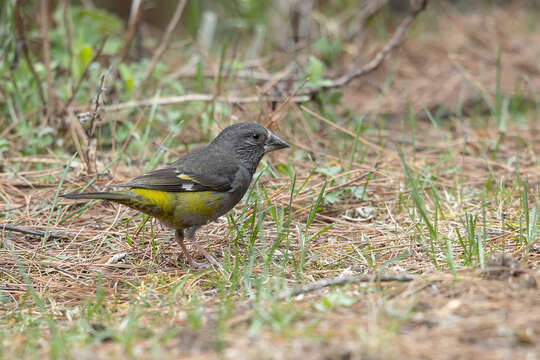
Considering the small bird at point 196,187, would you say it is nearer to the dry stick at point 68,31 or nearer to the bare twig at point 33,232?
the bare twig at point 33,232

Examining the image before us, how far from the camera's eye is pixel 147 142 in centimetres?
607

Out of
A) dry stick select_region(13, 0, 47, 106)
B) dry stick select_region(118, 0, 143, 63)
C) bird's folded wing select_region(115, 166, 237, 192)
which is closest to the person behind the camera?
bird's folded wing select_region(115, 166, 237, 192)

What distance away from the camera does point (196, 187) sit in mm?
4246

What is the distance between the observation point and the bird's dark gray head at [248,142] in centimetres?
468

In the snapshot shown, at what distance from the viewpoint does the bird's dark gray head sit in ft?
15.3

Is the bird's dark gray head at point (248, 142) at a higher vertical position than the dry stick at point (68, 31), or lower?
lower

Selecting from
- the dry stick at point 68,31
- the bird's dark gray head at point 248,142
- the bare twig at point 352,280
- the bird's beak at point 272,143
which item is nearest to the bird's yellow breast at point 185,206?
the bird's dark gray head at point 248,142

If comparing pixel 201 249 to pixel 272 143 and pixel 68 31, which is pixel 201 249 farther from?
pixel 68 31

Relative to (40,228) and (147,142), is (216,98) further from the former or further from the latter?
(40,228)

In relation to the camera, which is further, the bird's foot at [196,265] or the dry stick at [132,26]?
the dry stick at [132,26]

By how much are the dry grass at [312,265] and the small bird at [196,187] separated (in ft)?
0.82

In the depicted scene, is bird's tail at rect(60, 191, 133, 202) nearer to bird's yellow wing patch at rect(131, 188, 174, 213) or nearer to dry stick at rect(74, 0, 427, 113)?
bird's yellow wing patch at rect(131, 188, 174, 213)

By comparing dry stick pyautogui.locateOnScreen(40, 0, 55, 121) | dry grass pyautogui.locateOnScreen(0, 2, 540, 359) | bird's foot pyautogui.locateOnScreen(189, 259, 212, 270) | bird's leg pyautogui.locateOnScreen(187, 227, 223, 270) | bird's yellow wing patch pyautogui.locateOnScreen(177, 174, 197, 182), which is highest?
dry stick pyautogui.locateOnScreen(40, 0, 55, 121)

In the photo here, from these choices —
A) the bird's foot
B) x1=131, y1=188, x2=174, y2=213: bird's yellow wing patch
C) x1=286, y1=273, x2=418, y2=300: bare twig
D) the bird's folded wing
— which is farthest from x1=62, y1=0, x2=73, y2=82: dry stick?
x1=286, y1=273, x2=418, y2=300: bare twig
